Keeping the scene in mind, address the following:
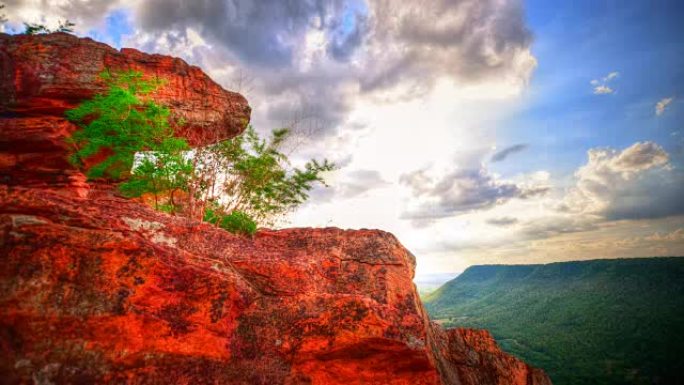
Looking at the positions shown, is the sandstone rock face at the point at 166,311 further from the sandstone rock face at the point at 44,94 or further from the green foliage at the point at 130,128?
the sandstone rock face at the point at 44,94

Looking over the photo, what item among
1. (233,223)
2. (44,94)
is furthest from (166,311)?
(44,94)

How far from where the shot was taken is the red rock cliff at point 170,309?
6.02 meters

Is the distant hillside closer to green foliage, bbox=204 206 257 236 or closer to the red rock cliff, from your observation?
green foliage, bbox=204 206 257 236

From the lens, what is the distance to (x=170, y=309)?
7234 mm

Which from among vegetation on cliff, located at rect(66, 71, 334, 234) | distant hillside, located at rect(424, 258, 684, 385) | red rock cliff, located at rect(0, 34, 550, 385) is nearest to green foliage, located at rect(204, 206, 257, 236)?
vegetation on cliff, located at rect(66, 71, 334, 234)

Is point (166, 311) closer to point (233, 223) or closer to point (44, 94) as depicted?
point (233, 223)

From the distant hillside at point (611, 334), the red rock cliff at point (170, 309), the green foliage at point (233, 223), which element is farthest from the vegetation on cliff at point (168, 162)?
the distant hillside at point (611, 334)

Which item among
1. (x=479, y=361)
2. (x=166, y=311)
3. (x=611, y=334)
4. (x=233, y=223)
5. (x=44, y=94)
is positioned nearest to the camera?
(x=166, y=311)

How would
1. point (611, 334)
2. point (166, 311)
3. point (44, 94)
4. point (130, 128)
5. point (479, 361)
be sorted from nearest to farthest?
point (166, 311)
point (479, 361)
point (130, 128)
point (44, 94)
point (611, 334)

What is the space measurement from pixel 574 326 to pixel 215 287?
205893 mm

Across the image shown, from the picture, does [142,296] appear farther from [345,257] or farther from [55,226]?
[345,257]

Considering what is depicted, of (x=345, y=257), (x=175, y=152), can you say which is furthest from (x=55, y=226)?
(x=175, y=152)

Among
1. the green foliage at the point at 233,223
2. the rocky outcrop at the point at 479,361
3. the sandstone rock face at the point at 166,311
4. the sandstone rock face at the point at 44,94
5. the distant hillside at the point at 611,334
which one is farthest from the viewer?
the distant hillside at the point at 611,334

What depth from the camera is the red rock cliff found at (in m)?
6.02
